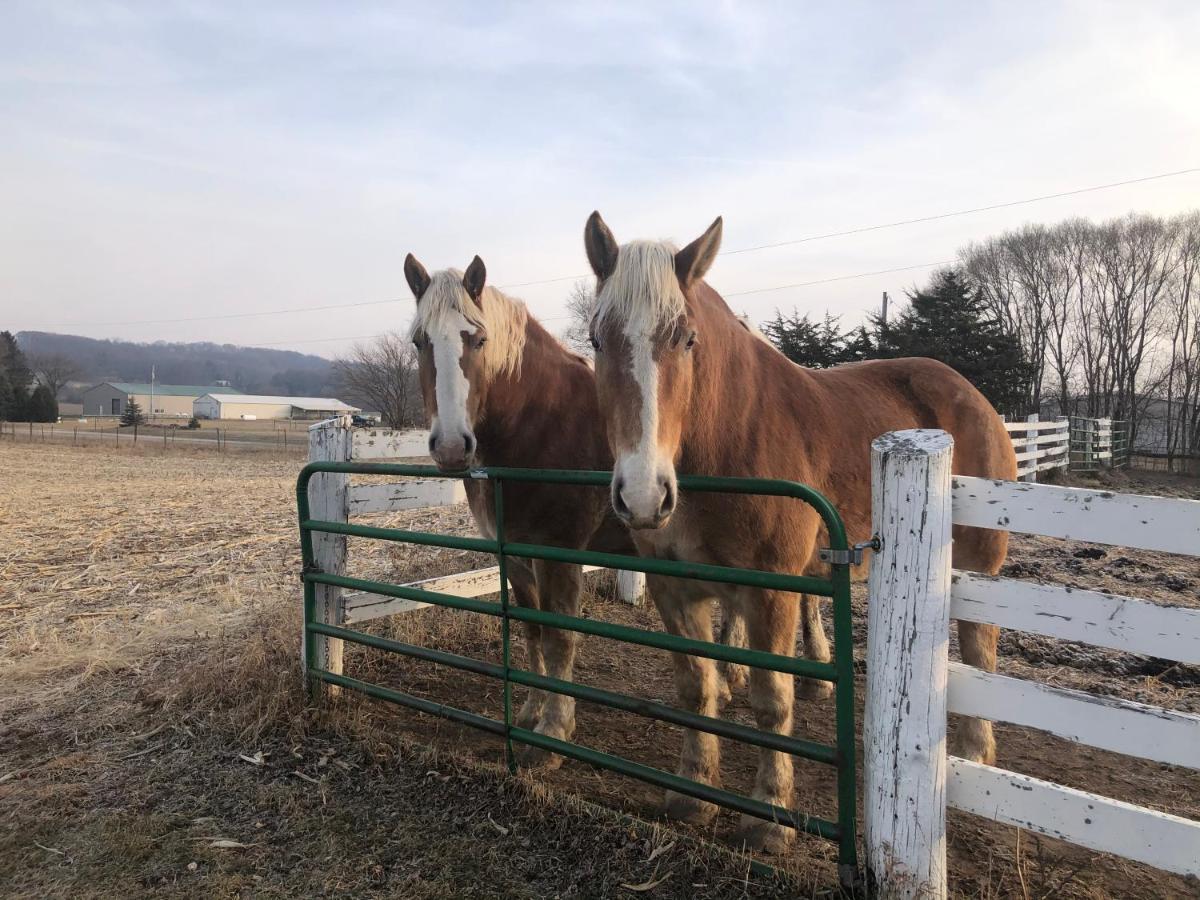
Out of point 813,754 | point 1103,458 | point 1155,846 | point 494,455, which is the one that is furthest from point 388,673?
point 1103,458

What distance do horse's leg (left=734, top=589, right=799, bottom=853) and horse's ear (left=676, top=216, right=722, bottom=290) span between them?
1.24 metres

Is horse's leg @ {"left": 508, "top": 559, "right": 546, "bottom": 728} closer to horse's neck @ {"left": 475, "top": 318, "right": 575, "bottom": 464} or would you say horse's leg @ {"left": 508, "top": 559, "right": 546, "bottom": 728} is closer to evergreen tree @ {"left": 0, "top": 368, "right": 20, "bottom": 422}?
horse's neck @ {"left": 475, "top": 318, "right": 575, "bottom": 464}

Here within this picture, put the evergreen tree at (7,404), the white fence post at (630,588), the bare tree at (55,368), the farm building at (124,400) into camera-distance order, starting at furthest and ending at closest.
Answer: the farm building at (124,400)
the bare tree at (55,368)
the evergreen tree at (7,404)
the white fence post at (630,588)

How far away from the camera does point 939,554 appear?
204 centimetres

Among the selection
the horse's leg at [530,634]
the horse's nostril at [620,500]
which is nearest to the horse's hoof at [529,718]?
the horse's leg at [530,634]

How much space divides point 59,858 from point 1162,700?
5636 millimetres

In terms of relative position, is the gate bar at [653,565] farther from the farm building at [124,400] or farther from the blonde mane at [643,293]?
the farm building at [124,400]

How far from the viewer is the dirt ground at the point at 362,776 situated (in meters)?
2.55

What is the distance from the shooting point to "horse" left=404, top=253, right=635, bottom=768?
11.6 ft

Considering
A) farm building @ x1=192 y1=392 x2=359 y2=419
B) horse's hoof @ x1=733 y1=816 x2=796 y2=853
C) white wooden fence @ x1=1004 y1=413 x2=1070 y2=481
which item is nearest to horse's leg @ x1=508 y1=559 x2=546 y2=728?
horse's hoof @ x1=733 y1=816 x2=796 y2=853

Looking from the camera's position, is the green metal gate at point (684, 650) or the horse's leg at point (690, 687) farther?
the horse's leg at point (690, 687)

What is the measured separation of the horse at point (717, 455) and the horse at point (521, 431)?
2.33ft

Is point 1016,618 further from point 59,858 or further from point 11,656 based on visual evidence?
point 11,656

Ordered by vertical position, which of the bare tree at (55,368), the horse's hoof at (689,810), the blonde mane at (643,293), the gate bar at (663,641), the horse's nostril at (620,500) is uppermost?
the bare tree at (55,368)
